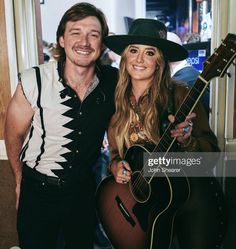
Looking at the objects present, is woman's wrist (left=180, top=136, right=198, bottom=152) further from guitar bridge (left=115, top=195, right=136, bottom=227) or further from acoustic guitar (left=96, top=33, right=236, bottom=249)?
guitar bridge (left=115, top=195, right=136, bottom=227)

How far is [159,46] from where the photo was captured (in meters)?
1.21

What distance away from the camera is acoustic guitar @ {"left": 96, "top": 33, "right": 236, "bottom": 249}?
1.08 metres

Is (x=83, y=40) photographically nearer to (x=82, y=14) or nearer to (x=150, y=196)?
(x=82, y=14)

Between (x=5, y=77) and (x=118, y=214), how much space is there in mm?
919

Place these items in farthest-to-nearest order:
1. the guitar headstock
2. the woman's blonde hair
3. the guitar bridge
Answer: the guitar bridge → the woman's blonde hair → the guitar headstock

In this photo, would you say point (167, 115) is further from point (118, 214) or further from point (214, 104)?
point (118, 214)

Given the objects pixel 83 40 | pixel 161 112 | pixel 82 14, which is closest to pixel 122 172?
pixel 161 112

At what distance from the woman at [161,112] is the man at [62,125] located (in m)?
0.11

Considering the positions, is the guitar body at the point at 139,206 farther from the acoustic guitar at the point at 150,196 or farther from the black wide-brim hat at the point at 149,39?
the black wide-brim hat at the point at 149,39

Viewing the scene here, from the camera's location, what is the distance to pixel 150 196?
4.15 feet

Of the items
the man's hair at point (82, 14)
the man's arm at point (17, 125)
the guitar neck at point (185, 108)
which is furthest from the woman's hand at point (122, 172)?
the man's hair at point (82, 14)

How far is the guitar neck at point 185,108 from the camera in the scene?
1.10m

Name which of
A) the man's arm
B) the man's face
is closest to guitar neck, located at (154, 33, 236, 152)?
the man's face

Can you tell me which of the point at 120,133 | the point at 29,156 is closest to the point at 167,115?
the point at 120,133
